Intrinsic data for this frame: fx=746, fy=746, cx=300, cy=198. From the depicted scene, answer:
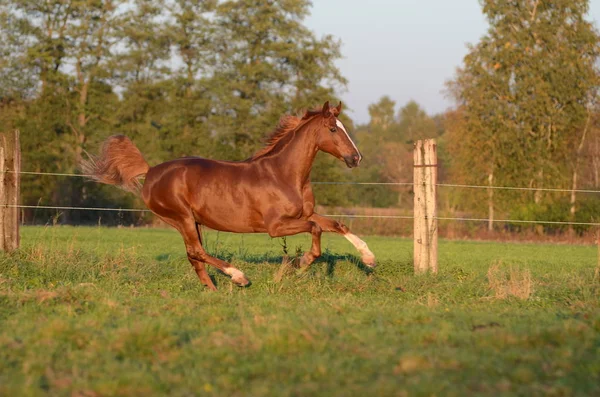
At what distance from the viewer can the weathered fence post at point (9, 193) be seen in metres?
11.4

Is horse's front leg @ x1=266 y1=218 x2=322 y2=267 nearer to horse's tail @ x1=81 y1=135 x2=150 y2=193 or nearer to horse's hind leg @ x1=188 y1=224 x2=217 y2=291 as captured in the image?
horse's hind leg @ x1=188 y1=224 x2=217 y2=291

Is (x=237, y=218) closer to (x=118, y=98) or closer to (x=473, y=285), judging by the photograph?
(x=473, y=285)

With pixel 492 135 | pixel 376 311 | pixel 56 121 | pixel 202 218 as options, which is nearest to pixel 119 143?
pixel 202 218

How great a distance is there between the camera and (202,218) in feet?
31.3

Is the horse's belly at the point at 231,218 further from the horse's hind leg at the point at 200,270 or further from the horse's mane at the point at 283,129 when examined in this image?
the horse's mane at the point at 283,129

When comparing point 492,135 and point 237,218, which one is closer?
point 237,218

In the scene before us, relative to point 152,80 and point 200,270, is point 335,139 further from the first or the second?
point 152,80

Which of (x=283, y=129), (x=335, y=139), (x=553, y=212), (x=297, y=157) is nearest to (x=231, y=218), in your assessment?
(x=297, y=157)

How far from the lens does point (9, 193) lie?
1155cm

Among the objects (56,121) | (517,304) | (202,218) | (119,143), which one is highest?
(56,121)

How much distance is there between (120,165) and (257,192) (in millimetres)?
2253

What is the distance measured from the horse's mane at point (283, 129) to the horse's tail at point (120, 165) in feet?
5.63

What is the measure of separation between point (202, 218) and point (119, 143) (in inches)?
70.7

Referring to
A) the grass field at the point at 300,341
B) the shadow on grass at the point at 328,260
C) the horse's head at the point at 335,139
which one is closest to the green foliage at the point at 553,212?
the shadow on grass at the point at 328,260
